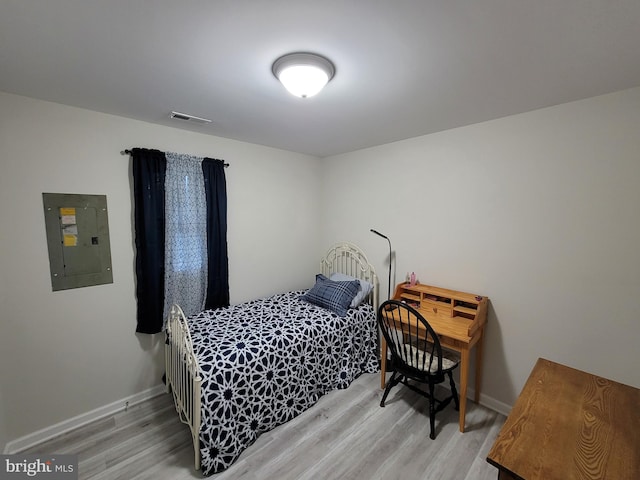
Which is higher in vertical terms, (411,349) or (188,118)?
(188,118)

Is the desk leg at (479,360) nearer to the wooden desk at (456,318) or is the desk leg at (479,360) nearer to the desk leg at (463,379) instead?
the wooden desk at (456,318)

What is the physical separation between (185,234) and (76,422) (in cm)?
167

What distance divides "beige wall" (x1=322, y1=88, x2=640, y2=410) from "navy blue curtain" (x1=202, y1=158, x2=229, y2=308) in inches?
71.1

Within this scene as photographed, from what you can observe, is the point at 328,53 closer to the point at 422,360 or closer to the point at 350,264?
the point at 422,360

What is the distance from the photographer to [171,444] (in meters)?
1.95

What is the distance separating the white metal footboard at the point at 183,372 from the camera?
5.58 ft

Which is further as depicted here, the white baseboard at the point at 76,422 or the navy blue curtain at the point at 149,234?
the navy blue curtain at the point at 149,234

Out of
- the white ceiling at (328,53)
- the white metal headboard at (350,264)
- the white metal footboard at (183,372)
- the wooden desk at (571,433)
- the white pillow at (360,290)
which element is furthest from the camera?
the white metal headboard at (350,264)

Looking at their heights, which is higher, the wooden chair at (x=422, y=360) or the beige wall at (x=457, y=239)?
the beige wall at (x=457, y=239)

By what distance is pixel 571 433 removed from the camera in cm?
108

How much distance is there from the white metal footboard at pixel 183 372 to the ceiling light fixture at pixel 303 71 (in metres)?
1.64

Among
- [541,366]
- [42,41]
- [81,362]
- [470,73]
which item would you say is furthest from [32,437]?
[470,73]

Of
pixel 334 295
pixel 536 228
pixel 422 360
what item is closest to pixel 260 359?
pixel 334 295

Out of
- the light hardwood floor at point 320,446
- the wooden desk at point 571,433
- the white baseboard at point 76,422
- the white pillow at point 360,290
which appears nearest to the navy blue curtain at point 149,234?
the white baseboard at point 76,422
